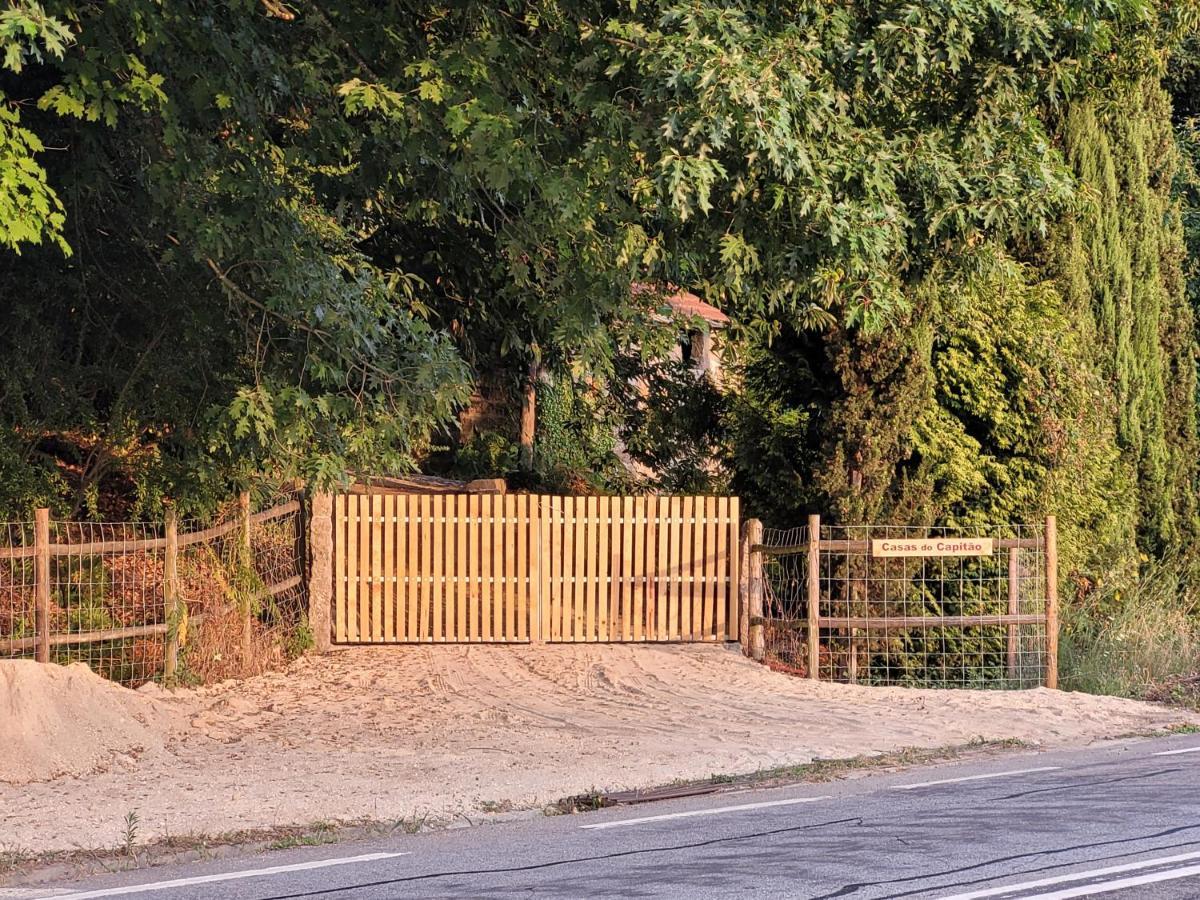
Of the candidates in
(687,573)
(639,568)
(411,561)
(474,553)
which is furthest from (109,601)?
(687,573)

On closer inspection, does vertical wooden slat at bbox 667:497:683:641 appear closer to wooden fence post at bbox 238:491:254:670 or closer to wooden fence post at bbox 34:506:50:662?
wooden fence post at bbox 238:491:254:670

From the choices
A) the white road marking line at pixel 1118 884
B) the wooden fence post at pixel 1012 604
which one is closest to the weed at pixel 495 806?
the white road marking line at pixel 1118 884

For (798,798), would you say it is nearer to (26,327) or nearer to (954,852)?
(954,852)

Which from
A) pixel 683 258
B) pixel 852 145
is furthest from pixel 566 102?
pixel 852 145

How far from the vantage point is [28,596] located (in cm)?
1316

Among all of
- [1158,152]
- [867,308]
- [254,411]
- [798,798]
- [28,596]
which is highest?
[1158,152]

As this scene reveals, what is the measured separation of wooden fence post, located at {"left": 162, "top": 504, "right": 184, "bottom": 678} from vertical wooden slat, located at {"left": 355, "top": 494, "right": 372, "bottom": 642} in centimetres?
353

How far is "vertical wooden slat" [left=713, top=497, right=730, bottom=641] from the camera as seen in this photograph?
1764 cm

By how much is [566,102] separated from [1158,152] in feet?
43.4

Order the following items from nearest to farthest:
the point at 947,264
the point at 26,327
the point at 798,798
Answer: the point at 798,798, the point at 947,264, the point at 26,327

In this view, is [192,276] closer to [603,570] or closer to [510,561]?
[510,561]

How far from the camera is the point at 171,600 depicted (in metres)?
14.2

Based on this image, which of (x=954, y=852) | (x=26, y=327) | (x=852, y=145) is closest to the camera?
(x=954, y=852)

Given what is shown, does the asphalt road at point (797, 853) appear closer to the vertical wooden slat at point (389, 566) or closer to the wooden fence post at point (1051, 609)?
the wooden fence post at point (1051, 609)
